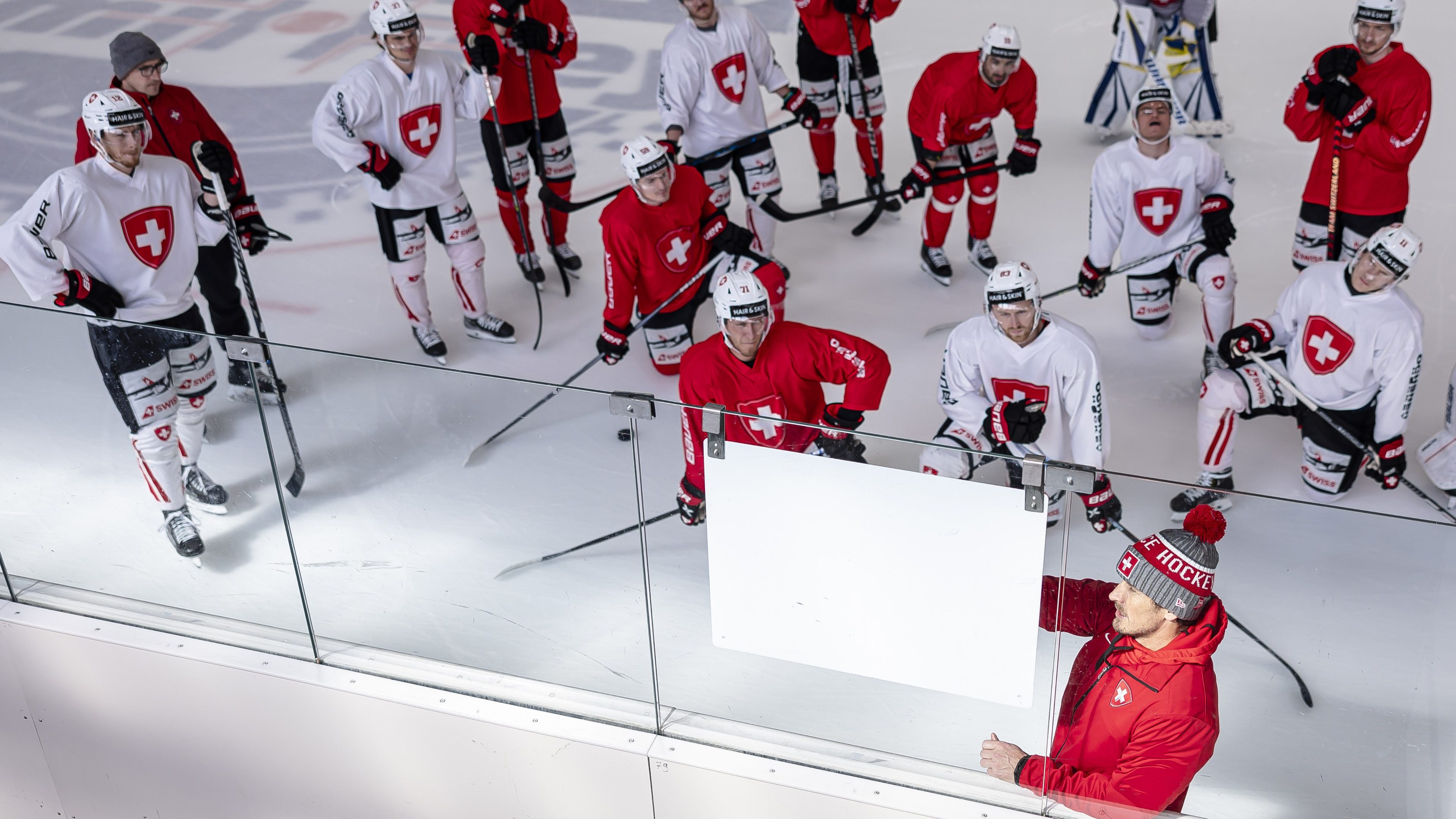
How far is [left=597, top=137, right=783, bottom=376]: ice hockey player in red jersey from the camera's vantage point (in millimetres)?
4172

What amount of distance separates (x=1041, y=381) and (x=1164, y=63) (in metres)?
3.09

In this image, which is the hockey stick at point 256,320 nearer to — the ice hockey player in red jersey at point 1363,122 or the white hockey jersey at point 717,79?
the white hockey jersey at point 717,79

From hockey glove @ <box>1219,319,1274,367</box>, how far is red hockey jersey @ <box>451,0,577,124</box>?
8.18ft

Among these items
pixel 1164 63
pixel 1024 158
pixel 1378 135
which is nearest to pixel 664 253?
pixel 1024 158

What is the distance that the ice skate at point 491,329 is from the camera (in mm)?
4762

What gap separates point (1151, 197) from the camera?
4297 mm

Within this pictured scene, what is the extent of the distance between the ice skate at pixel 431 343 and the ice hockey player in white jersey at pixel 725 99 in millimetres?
1055

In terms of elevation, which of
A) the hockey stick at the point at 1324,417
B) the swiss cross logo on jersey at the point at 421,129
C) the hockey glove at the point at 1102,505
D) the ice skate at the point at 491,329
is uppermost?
the swiss cross logo on jersey at the point at 421,129

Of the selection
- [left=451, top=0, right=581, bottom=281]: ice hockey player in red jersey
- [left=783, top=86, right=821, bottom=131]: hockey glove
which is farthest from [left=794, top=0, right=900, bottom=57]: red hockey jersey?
[left=451, top=0, right=581, bottom=281]: ice hockey player in red jersey

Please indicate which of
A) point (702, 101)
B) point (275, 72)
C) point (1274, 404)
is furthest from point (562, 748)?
point (275, 72)

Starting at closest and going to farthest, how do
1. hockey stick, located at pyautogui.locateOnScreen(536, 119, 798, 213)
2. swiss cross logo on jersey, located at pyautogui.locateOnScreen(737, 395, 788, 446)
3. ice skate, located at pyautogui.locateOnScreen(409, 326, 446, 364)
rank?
swiss cross logo on jersey, located at pyautogui.locateOnScreen(737, 395, 788, 446) < ice skate, located at pyautogui.locateOnScreen(409, 326, 446, 364) < hockey stick, located at pyautogui.locateOnScreen(536, 119, 798, 213)

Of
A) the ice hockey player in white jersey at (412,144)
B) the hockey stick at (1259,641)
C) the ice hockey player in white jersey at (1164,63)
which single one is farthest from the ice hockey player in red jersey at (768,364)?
the ice hockey player in white jersey at (1164,63)

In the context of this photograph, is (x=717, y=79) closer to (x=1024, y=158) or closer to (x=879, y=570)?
(x=1024, y=158)

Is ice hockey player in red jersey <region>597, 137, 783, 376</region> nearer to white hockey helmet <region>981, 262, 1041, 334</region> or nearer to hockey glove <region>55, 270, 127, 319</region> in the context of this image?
white hockey helmet <region>981, 262, 1041, 334</region>
